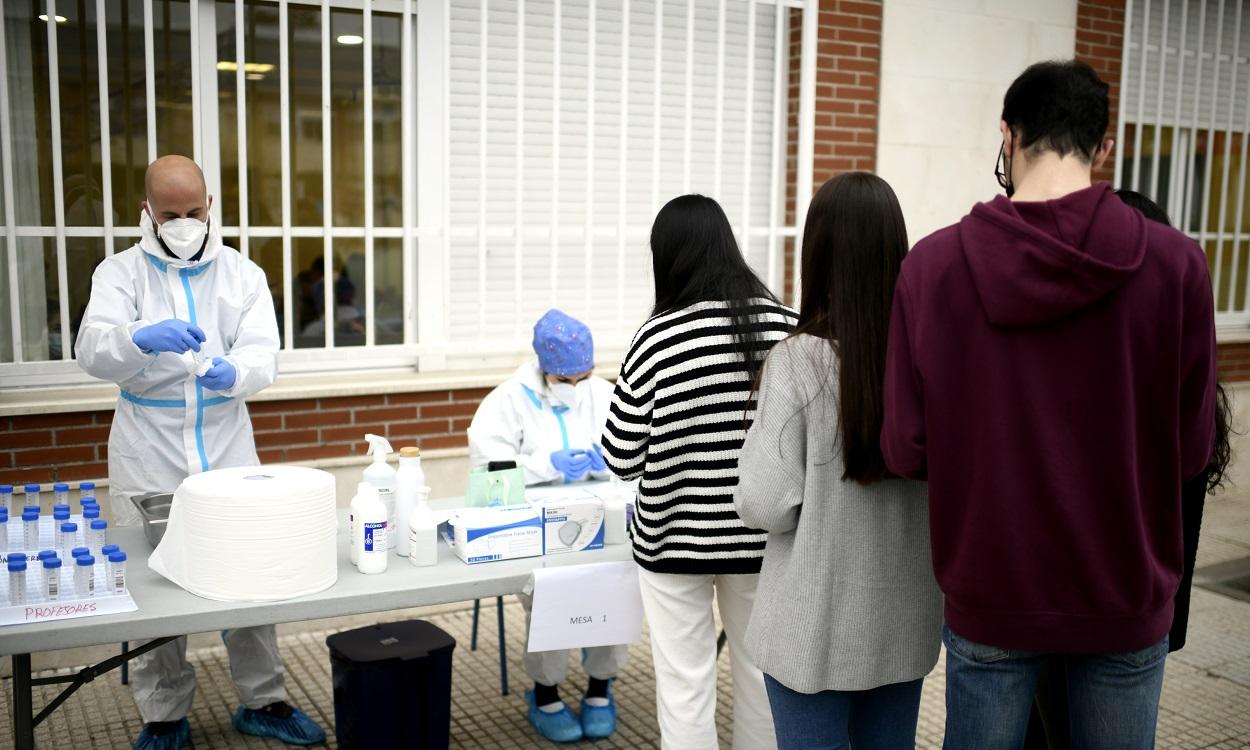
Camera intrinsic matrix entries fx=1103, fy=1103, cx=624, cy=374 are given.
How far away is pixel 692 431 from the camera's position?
2.64 metres

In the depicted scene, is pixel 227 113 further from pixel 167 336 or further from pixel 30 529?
pixel 30 529

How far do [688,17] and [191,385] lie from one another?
3071mm

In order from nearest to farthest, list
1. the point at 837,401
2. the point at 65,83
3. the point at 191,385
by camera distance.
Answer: the point at 837,401 < the point at 191,385 < the point at 65,83

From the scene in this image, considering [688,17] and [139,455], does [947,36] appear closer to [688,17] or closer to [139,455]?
[688,17]

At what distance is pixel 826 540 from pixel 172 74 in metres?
3.57

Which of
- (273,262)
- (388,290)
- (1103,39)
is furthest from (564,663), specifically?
(1103,39)

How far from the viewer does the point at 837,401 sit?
2.15 metres

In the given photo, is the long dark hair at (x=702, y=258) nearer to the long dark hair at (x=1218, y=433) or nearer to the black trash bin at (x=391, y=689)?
the long dark hair at (x=1218, y=433)

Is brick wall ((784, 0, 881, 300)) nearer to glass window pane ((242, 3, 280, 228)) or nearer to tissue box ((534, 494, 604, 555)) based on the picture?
glass window pane ((242, 3, 280, 228))

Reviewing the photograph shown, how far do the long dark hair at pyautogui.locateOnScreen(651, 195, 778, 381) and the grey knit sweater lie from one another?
18.8 inches

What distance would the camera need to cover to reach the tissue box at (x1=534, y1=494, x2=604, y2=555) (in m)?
3.21

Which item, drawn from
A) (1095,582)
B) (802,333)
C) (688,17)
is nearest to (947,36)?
(688,17)

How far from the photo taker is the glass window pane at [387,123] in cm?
488

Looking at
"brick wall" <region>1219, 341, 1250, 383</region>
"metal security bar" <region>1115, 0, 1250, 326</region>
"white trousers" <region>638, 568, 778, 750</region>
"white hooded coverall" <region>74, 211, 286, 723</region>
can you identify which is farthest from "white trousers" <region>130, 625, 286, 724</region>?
"brick wall" <region>1219, 341, 1250, 383</region>
